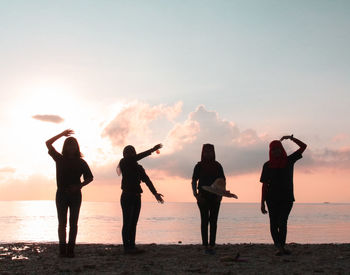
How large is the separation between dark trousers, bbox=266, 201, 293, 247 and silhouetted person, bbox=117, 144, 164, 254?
2.62 metres

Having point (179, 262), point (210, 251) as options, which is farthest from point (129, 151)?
point (210, 251)

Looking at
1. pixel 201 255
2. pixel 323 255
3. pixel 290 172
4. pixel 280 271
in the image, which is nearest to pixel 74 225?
pixel 201 255

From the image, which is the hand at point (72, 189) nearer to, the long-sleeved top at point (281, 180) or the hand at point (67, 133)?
the hand at point (67, 133)

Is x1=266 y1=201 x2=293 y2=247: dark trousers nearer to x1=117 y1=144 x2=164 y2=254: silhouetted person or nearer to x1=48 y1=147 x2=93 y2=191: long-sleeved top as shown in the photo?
x1=117 y1=144 x2=164 y2=254: silhouetted person

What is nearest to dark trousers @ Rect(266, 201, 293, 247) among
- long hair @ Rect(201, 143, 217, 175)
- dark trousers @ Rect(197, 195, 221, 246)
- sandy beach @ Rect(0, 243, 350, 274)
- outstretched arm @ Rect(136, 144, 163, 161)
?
sandy beach @ Rect(0, 243, 350, 274)

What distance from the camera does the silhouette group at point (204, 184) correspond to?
9.41 meters

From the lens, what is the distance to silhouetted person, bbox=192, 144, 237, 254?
983cm

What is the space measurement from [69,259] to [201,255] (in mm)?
3015

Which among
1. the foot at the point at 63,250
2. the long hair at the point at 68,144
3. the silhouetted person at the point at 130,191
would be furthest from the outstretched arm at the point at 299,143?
the foot at the point at 63,250

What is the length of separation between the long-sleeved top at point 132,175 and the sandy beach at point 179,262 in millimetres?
1562

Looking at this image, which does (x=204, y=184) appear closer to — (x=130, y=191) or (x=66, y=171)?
(x=130, y=191)

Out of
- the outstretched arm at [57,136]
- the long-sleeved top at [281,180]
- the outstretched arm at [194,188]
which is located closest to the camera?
the outstretched arm at [57,136]

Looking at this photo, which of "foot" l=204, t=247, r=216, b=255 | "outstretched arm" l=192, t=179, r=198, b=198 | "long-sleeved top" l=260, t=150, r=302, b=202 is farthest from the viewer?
"foot" l=204, t=247, r=216, b=255

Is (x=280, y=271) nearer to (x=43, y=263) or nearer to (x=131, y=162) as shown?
(x=131, y=162)
